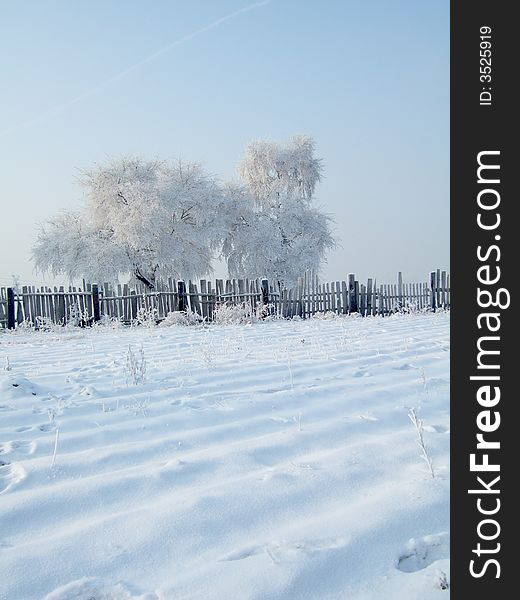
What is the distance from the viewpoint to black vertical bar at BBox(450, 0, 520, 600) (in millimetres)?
1105

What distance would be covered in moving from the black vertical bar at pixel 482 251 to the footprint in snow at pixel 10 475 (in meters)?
1.72

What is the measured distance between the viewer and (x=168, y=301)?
48.8ft

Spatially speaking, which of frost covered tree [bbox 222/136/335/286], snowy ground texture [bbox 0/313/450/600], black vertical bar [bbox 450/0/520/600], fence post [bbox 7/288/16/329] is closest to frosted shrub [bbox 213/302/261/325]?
fence post [bbox 7/288/16/329]

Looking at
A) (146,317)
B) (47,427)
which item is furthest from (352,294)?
(47,427)

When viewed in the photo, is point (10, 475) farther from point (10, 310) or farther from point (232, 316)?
point (10, 310)

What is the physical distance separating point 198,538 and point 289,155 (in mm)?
29435

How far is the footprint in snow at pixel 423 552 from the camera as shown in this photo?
4.33ft

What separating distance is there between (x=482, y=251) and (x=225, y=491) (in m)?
1.23

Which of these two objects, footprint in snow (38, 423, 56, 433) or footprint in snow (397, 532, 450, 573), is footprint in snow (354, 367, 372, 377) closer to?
footprint in snow (38, 423, 56, 433)

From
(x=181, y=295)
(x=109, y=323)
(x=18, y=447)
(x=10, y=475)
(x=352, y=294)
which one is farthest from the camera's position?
(x=352, y=294)

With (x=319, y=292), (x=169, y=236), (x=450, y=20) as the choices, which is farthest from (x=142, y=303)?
(x=450, y=20)

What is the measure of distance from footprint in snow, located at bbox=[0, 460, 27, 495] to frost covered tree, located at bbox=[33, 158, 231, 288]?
21.2 metres

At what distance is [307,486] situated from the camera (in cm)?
183

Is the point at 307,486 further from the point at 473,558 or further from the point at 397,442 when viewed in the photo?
the point at 473,558
